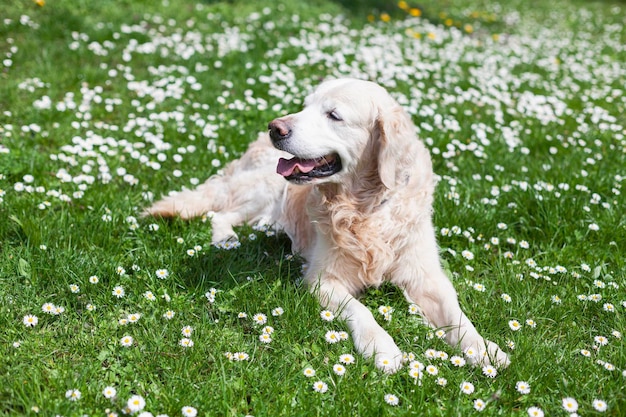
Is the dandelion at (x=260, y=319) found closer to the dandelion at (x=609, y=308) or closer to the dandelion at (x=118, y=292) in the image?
the dandelion at (x=118, y=292)

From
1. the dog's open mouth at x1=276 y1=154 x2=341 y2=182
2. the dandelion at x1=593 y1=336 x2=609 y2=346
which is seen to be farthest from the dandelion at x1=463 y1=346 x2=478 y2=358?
the dog's open mouth at x1=276 y1=154 x2=341 y2=182

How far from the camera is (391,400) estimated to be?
269 centimetres

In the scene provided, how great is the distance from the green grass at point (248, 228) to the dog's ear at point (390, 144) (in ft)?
2.44

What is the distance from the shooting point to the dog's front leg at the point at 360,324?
9.77 ft

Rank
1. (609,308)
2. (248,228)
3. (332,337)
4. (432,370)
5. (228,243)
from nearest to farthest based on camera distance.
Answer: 1. (432,370)
2. (332,337)
3. (609,308)
4. (228,243)
5. (248,228)

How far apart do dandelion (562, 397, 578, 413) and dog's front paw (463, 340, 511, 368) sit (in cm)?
34

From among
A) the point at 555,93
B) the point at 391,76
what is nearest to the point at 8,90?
the point at 391,76

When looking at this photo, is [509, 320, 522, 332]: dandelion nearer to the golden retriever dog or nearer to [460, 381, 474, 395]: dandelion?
the golden retriever dog

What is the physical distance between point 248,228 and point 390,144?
4.42ft

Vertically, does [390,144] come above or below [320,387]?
above

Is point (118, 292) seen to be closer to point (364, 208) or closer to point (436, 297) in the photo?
point (364, 208)

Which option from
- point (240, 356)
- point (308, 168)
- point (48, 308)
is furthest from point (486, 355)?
point (48, 308)

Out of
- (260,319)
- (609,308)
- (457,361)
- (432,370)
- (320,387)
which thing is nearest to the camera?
(320,387)

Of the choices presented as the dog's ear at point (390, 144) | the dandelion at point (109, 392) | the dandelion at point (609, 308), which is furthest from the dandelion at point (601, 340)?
the dandelion at point (109, 392)
